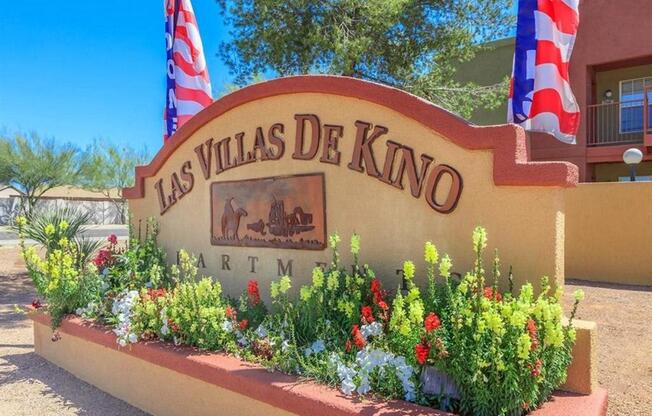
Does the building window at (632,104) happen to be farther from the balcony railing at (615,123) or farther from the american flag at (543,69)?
the american flag at (543,69)

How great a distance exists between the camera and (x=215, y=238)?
5996mm

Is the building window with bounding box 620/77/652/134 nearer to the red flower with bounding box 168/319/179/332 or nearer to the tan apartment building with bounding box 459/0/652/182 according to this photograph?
the tan apartment building with bounding box 459/0/652/182

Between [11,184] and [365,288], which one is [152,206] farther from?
[11,184]

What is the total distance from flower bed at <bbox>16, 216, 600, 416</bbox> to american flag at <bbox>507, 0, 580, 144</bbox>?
236 cm

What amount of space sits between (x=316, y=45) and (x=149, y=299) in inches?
259

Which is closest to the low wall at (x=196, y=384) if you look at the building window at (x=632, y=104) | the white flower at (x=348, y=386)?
the white flower at (x=348, y=386)

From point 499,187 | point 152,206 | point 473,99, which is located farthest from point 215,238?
point 473,99

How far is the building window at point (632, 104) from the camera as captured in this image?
15.3m

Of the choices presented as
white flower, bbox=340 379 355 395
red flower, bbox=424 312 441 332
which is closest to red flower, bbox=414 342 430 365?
red flower, bbox=424 312 441 332

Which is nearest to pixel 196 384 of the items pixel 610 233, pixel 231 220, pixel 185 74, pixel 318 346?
pixel 318 346

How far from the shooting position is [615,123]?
1572 cm

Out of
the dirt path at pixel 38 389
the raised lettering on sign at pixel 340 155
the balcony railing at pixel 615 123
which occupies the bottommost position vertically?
the dirt path at pixel 38 389

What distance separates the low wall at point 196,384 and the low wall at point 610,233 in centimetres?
856

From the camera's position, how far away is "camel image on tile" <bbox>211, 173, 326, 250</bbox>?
4.90 m
